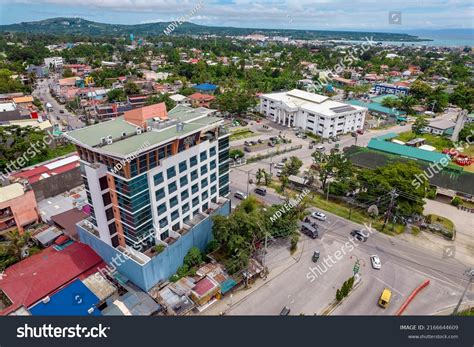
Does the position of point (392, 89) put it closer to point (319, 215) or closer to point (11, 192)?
point (319, 215)

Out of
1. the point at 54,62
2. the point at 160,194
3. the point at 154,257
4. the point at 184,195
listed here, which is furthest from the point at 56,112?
the point at 154,257

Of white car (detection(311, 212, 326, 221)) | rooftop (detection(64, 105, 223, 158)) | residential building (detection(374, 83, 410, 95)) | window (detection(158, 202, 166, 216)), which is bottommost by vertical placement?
white car (detection(311, 212, 326, 221))

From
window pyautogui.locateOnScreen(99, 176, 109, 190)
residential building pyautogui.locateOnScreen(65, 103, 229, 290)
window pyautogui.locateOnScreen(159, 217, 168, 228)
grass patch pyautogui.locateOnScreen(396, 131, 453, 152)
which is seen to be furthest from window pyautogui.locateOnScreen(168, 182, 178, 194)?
grass patch pyautogui.locateOnScreen(396, 131, 453, 152)

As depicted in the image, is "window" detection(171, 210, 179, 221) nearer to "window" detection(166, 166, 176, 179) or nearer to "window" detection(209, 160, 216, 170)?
"window" detection(166, 166, 176, 179)

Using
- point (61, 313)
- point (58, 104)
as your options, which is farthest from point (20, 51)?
point (61, 313)

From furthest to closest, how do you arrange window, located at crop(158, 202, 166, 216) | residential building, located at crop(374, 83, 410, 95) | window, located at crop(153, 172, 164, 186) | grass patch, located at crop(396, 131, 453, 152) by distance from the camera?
residential building, located at crop(374, 83, 410, 95)
grass patch, located at crop(396, 131, 453, 152)
window, located at crop(158, 202, 166, 216)
window, located at crop(153, 172, 164, 186)

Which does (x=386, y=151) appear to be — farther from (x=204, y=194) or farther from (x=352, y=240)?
(x=204, y=194)
